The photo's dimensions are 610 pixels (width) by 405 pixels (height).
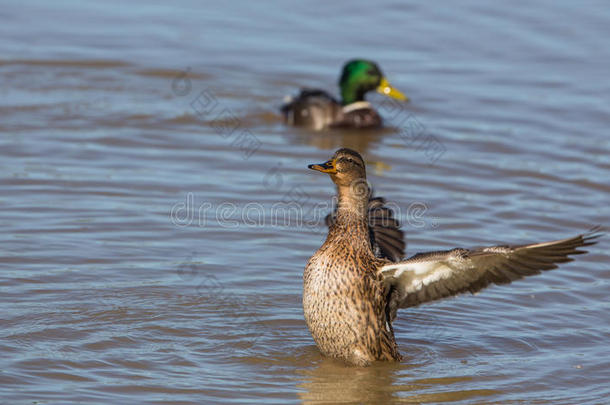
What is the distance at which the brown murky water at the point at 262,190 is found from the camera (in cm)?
616

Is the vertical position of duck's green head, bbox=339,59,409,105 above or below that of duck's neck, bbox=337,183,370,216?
above

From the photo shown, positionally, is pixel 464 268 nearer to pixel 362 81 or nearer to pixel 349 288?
pixel 349 288

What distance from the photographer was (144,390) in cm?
569

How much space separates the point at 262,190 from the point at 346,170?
11.2 feet

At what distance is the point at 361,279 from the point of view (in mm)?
5992

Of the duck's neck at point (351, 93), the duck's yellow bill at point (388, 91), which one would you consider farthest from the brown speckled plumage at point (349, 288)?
the duck's neck at point (351, 93)

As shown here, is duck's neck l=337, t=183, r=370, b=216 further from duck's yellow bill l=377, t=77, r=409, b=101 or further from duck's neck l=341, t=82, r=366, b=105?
duck's neck l=341, t=82, r=366, b=105

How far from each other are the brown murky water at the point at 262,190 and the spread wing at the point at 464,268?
1.86 ft

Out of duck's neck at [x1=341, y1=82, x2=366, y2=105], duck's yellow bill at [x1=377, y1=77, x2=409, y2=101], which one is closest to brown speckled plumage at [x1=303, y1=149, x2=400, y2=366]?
duck's yellow bill at [x1=377, y1=77, x2=409, y2=101]

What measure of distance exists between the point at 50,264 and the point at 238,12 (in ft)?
28.6

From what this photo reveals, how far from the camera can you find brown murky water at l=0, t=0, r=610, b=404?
6.16 m

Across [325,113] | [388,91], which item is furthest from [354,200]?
[388,91]

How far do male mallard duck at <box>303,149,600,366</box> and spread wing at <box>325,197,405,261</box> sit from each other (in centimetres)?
64

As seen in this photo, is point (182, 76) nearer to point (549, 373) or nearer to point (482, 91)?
point (482, 91)
